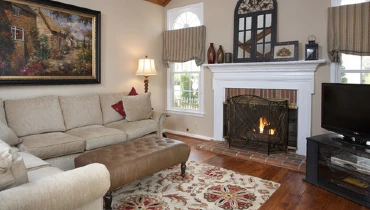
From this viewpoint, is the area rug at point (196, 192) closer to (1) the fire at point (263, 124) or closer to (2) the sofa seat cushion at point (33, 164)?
(2) the sofa seat cushion at point (33, 164)

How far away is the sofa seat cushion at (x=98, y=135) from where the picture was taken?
3.17 meters

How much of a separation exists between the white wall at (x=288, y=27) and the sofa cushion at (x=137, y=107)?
125cm

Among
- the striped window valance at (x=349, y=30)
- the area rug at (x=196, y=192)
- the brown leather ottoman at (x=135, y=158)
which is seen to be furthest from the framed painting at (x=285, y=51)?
the brown leather ottoman at (x=135, y=158)

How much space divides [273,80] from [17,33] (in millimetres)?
3715

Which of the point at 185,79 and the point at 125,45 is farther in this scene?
the point at 185,79

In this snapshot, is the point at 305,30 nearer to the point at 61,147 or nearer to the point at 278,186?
the point at 278,186

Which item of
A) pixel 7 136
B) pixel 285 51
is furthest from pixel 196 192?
pixel 285 51

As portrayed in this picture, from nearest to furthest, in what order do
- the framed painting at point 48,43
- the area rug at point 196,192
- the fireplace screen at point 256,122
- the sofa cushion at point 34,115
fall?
1. the area rug at point 196,192
2. the sofa cushion at point 34,115
3. the framed painting at point 48,43
4. the fireplace screen at point 256,122

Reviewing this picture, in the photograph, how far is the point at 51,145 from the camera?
2.82 meters

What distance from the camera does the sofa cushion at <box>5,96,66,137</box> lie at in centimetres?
310

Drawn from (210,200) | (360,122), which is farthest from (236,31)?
(210,200)

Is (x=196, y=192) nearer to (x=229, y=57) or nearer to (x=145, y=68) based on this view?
(x=229, y=57)

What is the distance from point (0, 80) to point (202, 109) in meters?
3.22

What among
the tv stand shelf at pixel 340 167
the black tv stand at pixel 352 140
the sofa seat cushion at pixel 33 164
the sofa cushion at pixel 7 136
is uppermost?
Answer: the sofa cushion at pixel 7 136
